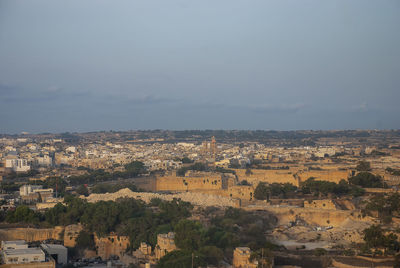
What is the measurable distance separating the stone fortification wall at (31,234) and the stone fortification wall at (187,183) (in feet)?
57.2

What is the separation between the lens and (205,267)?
20.4m

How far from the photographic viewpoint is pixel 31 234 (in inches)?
1068

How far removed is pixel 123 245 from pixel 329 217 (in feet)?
36.0

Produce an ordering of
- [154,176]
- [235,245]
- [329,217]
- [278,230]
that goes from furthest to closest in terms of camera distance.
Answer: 1. [154,176]
2. [329,217]
3. [278,230]
4. [235,245]

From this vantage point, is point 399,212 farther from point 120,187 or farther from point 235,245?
point 120,187

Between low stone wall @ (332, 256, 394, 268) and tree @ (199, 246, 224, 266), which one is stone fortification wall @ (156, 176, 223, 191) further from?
low stone wall @ (332, 256, 394, 268)

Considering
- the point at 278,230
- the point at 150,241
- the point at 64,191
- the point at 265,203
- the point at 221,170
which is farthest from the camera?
the point at 221,170

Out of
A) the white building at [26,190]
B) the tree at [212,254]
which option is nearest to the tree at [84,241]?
the tree at [212,254]

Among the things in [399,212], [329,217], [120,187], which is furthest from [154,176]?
[399,212]

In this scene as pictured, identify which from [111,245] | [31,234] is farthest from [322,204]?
[31,234]

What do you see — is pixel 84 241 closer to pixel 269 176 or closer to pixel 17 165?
pixel 269 176

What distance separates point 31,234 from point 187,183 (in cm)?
1917

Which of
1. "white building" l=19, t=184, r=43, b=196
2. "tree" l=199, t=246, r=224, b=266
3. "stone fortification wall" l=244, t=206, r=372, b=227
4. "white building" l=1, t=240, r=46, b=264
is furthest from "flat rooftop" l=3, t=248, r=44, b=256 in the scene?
"white building" l=19, t=184, r=43, b=196

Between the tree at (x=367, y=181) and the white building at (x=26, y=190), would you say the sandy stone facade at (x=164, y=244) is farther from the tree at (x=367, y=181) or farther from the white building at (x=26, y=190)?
the tree at (x=367, y=181)
